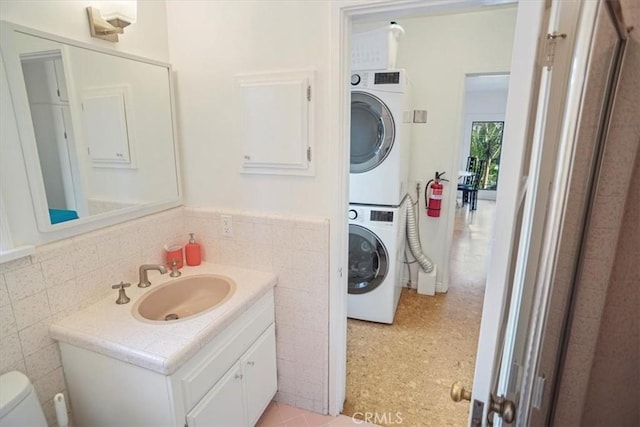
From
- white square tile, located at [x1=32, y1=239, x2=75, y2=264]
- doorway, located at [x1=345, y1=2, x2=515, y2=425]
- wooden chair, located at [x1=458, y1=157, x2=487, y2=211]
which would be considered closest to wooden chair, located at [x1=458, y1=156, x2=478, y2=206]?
wooden chair, located at [x1=458, y1=157, x2=487, y2=211]

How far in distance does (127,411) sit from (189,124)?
135cm

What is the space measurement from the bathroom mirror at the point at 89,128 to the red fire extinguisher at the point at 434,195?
218 cm

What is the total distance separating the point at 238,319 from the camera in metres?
1.50

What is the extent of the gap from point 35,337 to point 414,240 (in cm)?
273

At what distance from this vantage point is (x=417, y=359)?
7.82ft

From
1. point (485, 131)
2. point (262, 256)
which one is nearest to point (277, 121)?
point (262, 256)

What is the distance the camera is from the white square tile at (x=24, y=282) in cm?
116

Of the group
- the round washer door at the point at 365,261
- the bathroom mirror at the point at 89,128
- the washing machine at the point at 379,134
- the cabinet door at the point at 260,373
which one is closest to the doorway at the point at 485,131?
the washing machine at the point at 379,134

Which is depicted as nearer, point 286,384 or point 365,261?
point 286,384

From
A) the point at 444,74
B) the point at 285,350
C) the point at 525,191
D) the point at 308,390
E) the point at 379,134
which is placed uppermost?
the point at 444,74

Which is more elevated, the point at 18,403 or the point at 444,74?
the point at 444,74

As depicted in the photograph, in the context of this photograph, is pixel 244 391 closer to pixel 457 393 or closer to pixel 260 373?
pixel 260 373

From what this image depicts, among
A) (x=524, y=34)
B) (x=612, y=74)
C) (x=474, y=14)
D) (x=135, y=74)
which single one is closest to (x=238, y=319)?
(x=135, y=74)

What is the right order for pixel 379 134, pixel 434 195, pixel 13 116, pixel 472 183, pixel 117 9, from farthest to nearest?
pixel 472 183 → pixel 434 195 → pixel 379 134 → pixel 117 9 → pixel 13 116
